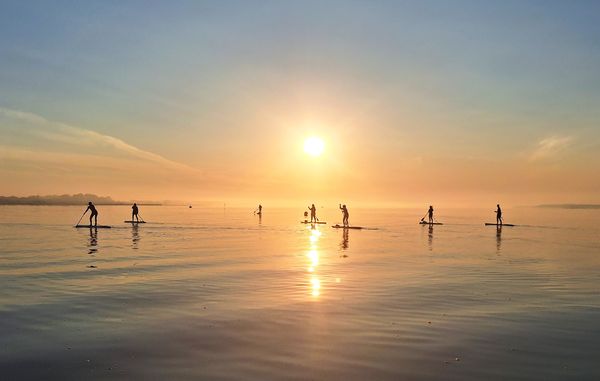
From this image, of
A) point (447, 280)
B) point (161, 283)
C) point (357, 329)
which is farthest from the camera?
point (447, 280)

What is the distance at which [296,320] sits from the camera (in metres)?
12.7

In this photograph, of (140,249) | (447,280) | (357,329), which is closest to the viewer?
(357,329)

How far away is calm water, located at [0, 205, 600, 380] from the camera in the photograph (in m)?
9.02

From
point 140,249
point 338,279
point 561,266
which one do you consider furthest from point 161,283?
point 561,266

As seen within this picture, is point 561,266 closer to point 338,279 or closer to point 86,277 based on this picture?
point 338,279

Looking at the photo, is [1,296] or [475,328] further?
[1,296]

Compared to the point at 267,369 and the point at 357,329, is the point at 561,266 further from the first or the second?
the point at 267,369

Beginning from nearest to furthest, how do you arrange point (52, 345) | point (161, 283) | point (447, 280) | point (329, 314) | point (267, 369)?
point (267, 369)
point (52, 345)
point (329, 314)
point (161, 283)
point (447, 280)

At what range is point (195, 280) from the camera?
64.0 feet

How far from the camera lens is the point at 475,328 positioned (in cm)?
1202

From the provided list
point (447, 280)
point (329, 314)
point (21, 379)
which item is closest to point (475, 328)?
point (329, 314)

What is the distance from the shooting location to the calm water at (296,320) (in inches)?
355

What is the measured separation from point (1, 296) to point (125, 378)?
10.3 meters

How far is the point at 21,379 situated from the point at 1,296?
9.18 m
